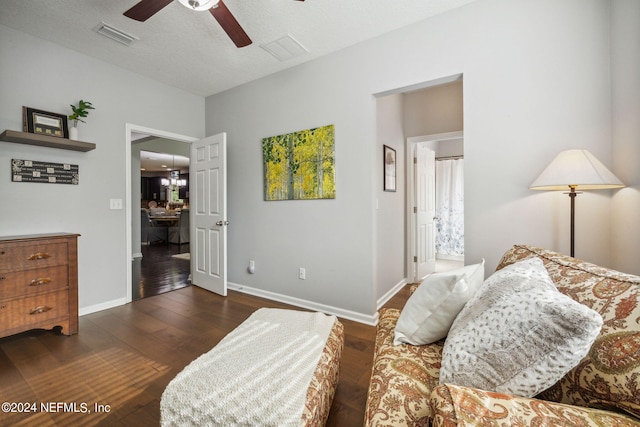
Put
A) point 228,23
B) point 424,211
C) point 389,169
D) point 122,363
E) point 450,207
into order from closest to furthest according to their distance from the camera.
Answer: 1. point 228,23
2. point 122,363
3. point 389,169
4. point 424,211
5. point 450,207

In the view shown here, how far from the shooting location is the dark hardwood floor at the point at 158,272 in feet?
11.8

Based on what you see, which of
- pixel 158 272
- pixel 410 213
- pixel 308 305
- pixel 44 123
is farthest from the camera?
pixel 158 272

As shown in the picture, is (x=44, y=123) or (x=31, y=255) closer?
(x=31, y=255)

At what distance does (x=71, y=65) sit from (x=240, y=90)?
5.52 feet

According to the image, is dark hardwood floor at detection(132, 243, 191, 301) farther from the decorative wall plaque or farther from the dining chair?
the decorative wall plaque

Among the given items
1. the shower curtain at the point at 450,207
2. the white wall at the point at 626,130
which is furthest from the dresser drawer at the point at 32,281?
the shower curtain at the point at 450,207

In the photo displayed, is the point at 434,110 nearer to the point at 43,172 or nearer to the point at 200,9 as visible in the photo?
the point at 200,9

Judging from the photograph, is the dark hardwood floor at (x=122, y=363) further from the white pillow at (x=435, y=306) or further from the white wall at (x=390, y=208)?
the white wall at (x=390, y=208)

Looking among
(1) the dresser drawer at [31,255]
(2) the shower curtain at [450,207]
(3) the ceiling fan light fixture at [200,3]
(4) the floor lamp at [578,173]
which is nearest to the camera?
(4) the floor lamp at [578,173]

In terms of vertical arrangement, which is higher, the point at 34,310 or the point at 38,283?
the point at 38,283

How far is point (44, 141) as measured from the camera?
243 cm

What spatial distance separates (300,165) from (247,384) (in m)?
2.31

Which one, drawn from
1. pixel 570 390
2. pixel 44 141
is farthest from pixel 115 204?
pixel 570 390

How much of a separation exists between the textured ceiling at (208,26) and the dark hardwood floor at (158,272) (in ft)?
8.89
